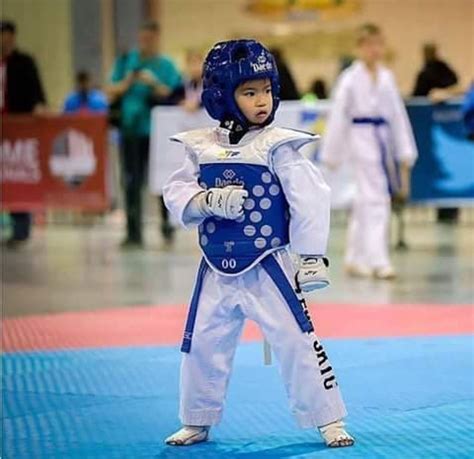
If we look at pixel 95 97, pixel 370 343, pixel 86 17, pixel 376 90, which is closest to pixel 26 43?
pixel 86 17

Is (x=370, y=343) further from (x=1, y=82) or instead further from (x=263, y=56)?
(x=1, y=82)

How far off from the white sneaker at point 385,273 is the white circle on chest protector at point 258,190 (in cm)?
459

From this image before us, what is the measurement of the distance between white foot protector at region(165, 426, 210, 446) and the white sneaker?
4.45m

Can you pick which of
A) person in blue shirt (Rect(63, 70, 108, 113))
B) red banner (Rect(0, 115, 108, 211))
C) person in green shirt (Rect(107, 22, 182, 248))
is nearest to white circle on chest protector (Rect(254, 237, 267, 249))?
person in green shirt (Rect(107, 22, 182, 248))

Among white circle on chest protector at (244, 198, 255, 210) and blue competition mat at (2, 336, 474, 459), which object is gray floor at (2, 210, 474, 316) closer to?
blue competition mat at (2, 336, 474, 459)

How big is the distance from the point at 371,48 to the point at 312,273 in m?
4.70

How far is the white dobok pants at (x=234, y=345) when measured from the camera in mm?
3424

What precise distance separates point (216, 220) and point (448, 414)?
1107mm

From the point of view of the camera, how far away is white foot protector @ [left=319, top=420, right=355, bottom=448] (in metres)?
3.45

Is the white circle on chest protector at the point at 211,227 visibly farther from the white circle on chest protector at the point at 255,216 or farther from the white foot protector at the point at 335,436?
the white foot protector at the point at 335,436

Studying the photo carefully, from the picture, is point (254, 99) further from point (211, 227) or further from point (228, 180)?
point (211, 227)

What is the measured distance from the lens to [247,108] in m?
3.50

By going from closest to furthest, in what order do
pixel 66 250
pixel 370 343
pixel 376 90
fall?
pixel 370 343 < pixel 376 90 < pixel 66 250

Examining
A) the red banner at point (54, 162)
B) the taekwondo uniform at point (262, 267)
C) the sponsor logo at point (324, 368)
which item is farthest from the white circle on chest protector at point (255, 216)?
the red banner at point (54, 162)
